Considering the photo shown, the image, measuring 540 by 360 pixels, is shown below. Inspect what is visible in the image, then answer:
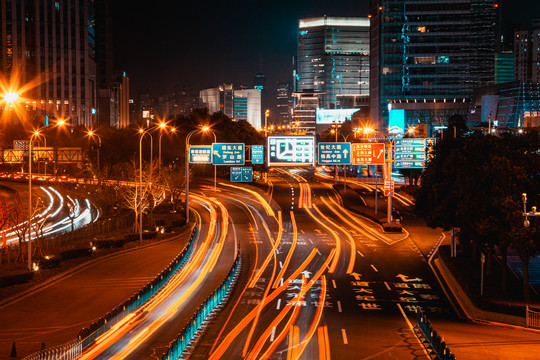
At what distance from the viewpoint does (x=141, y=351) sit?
67.2 feet

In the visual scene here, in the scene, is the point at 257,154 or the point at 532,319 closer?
the point at 532,319

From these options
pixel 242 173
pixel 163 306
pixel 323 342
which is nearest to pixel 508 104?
pixel 242 173

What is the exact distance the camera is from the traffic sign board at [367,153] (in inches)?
1853

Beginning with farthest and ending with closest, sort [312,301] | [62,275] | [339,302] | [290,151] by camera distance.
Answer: [290,151]
[62,275]
[339,302]
[312,301]

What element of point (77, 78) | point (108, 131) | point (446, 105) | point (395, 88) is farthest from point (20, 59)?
point (446, 105)

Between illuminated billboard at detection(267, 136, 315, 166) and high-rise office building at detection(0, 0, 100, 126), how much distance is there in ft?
374

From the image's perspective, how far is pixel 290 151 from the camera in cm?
4541

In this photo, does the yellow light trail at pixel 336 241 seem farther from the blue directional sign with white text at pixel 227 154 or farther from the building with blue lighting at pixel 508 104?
the building with blue lighting at pixel 508 104

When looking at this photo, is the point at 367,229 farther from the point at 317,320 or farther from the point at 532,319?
the point at 317,320

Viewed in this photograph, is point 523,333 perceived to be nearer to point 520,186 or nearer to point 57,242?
point 520,186

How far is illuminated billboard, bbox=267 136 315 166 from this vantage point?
44938mm

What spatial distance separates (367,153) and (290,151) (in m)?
6.92

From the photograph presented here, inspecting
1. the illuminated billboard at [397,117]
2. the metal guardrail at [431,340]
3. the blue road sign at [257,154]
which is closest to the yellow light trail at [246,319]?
the metal guardrail at [431,340]

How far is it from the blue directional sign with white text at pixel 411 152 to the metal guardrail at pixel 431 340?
22.4 meters
